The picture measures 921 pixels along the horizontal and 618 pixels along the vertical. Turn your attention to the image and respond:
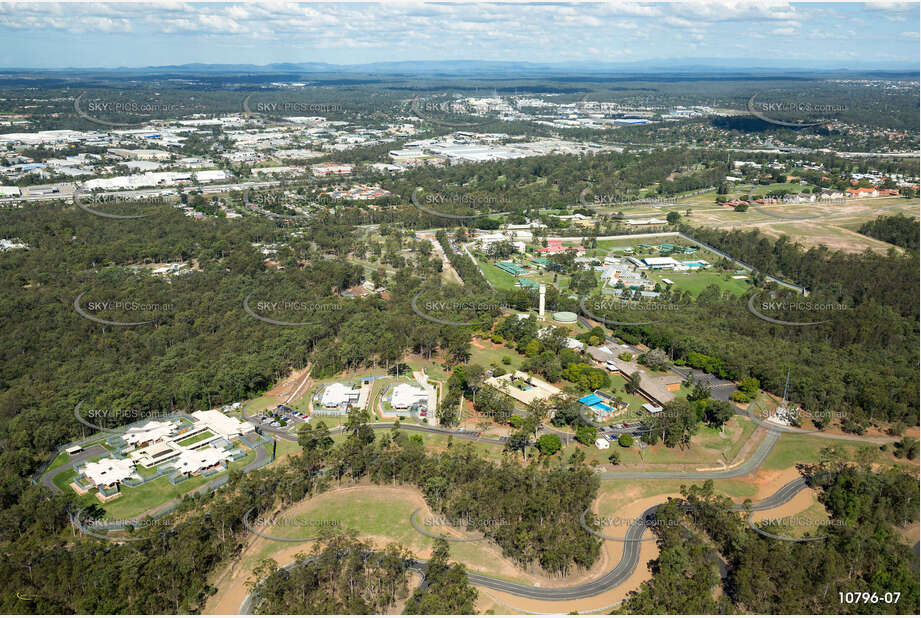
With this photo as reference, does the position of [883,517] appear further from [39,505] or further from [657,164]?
[657,164]

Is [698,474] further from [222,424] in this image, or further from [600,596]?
[222,424]

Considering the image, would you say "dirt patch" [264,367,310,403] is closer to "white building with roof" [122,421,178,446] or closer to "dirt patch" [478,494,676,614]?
"white building with roof" [122,421,178,446]

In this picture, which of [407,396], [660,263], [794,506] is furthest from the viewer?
[660,263]

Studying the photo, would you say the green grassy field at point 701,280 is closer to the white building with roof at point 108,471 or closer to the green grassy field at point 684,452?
the green grassy field at point 684,452

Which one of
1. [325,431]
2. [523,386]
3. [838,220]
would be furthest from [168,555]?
[838,220]

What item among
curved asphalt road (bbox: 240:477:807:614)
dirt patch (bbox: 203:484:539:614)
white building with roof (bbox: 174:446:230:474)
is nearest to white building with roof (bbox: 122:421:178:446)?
white building with roof (bbox: 174:446:230:474)

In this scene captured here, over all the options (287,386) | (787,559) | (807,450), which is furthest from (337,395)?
(807,450)

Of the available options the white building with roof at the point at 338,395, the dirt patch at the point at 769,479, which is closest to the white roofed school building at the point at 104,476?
the white building with roof at the point at 338,395
